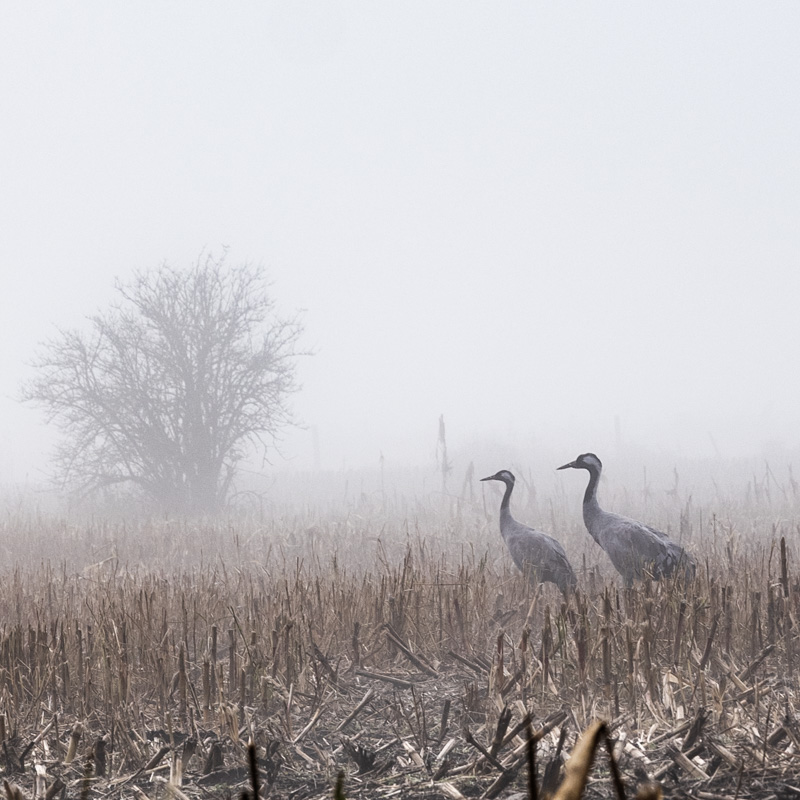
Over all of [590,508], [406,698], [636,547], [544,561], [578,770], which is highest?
[578,770]

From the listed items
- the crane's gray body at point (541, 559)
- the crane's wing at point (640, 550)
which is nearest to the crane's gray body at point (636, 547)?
the crane's wing at point (640, 550)

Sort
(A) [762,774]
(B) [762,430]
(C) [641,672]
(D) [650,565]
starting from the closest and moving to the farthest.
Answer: (A) [762,774]
(C) [641,672]
(D) [650,565]
(B) [762,430]

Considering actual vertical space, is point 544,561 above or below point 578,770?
below

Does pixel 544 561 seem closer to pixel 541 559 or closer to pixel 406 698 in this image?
pixel 541 559

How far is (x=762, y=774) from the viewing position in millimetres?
3178

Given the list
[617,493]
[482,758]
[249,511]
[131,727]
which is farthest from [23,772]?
[617,493]

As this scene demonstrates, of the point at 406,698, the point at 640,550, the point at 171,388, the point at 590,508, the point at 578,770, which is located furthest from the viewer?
the point at 171,388

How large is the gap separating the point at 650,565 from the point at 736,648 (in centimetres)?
145

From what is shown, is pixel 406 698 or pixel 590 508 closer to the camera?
pixel 406 698

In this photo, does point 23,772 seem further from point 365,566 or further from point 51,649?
point 365,566

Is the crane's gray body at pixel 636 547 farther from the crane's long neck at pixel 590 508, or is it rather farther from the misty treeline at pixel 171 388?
the misty treeline at pixel 171 388

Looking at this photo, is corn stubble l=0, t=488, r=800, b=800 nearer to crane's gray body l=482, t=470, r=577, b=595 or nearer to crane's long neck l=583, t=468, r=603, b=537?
crane's gray body l=482, t=470, r=577, b=595

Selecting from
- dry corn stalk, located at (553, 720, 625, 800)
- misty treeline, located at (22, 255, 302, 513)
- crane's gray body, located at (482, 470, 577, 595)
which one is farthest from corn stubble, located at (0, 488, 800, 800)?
misty treeline, located at (22, 255, 302, 513)

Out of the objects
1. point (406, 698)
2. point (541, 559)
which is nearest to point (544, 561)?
point (541, 559)
